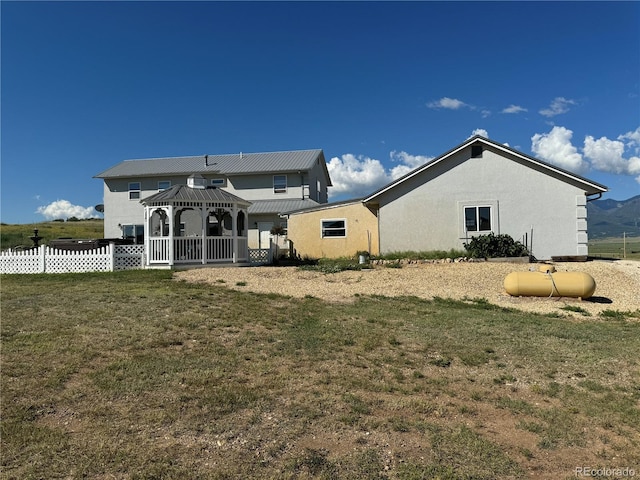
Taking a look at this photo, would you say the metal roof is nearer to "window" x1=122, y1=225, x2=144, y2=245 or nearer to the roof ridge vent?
the roof ridge vent

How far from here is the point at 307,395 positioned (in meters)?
4.89

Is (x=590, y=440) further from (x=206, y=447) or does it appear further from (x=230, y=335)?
(x=230, y=335)

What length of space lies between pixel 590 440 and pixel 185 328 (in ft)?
19.4

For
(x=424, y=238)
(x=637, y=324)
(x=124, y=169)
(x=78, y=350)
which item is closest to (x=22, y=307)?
(x=78, y=350)

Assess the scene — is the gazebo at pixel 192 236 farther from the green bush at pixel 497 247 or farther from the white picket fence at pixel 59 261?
the green bush at pixel 497 247

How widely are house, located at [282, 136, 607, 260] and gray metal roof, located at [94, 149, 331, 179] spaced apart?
34.1 ft

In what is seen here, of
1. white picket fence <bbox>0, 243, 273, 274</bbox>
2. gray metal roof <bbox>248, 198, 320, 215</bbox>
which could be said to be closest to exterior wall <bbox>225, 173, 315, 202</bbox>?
gray metal roof <bbox>248, 198, 320, 215</bbox>

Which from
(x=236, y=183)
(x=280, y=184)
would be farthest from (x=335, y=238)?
(x=236, y=183)

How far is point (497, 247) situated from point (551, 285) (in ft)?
22.7

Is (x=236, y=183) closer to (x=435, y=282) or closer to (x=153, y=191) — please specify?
(x=153, y=191)

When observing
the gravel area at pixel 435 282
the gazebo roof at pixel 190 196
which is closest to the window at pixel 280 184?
the gazebo roof at pixel 190 196

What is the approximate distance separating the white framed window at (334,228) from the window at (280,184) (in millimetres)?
8047

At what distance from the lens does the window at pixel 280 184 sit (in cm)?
3002

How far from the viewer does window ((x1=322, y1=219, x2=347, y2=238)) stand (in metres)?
22.6
